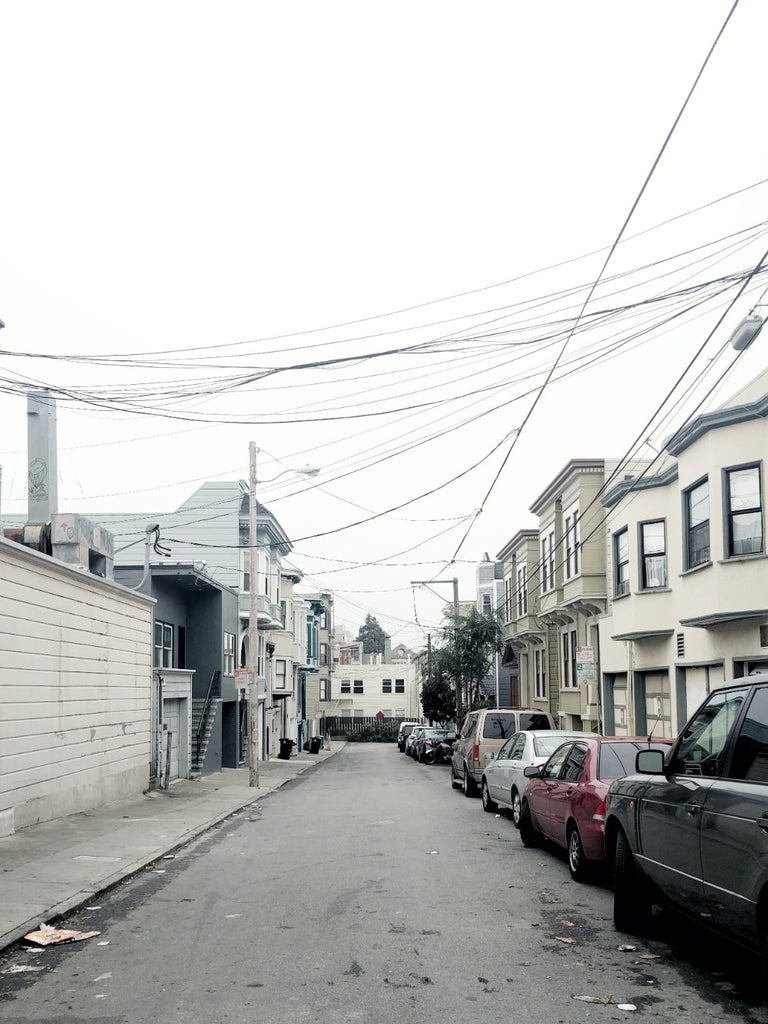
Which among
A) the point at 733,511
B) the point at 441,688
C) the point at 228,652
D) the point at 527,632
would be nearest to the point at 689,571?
the point at 733,511

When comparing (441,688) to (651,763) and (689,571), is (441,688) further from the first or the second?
(651,763)

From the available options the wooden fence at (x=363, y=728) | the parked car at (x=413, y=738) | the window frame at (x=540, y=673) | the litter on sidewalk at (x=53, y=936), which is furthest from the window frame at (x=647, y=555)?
the wooden fence at (x=363, y=728)

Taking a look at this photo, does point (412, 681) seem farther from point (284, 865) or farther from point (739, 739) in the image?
point (739, 739)

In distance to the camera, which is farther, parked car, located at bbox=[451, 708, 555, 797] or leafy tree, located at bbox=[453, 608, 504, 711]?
leafy tree, located at bbox=[453, 608, 504, 711]

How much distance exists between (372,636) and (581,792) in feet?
507

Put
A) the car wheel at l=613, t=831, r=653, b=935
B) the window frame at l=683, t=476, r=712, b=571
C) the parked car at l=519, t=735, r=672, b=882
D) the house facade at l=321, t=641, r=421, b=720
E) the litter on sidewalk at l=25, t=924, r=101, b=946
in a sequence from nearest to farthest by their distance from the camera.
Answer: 1. the litter on sidewalk at l=25, t=924, r=101, b=946
2. the car wheel at l=613, t=831, r=653, b=935
3. the parked car at l=519, t=735, r=672, b=882
4. the window frame at l=683, t=476, r=712, b=571
5. the house facade at l=321, t=641, r=421, b=720

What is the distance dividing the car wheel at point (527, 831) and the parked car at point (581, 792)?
1.05 ft

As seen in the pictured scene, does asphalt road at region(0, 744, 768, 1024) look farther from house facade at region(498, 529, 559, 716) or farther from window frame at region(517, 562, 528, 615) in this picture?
window frame at region(517, 562, 528, 615)

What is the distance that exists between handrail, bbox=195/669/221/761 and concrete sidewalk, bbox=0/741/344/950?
23.8 feet

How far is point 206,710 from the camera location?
31500 mm

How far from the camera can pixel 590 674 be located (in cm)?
2303

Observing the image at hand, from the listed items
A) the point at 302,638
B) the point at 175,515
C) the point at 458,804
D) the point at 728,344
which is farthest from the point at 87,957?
the point at 302,638

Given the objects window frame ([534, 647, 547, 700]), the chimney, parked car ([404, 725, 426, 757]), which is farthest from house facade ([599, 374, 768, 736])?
parked car ([404, 725, 426, 757])

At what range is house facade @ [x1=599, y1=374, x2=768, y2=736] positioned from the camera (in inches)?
736
